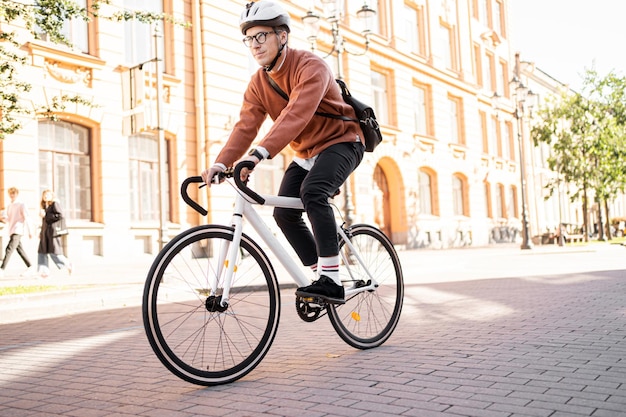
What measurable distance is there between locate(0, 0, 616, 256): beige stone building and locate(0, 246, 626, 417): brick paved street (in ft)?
23.2

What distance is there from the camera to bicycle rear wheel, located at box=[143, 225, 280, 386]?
3.31 metres

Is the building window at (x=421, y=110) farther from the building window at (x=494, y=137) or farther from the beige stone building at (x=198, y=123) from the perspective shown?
the building window at (x=494, y=137)

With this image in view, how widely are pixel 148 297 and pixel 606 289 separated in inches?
270

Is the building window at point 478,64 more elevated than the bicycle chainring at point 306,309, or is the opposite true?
the building window at point 478,64

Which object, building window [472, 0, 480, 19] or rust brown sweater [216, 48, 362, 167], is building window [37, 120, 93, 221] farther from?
building window [472, 0, 480, 19]

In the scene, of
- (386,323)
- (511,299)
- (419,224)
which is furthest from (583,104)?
(386,323)

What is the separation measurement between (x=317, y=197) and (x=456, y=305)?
391cm

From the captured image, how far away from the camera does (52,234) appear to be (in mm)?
12117

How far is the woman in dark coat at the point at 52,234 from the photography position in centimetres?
1195

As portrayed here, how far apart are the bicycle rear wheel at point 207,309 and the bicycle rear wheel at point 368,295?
→ 1.96 ft

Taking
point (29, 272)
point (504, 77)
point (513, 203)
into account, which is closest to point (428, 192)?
point (513, 203)

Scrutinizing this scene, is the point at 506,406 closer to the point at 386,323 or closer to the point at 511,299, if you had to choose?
the point at 386,323

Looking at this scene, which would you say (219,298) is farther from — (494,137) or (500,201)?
(494,137)

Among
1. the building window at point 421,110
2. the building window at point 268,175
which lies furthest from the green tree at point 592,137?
the building window at point 268,175
